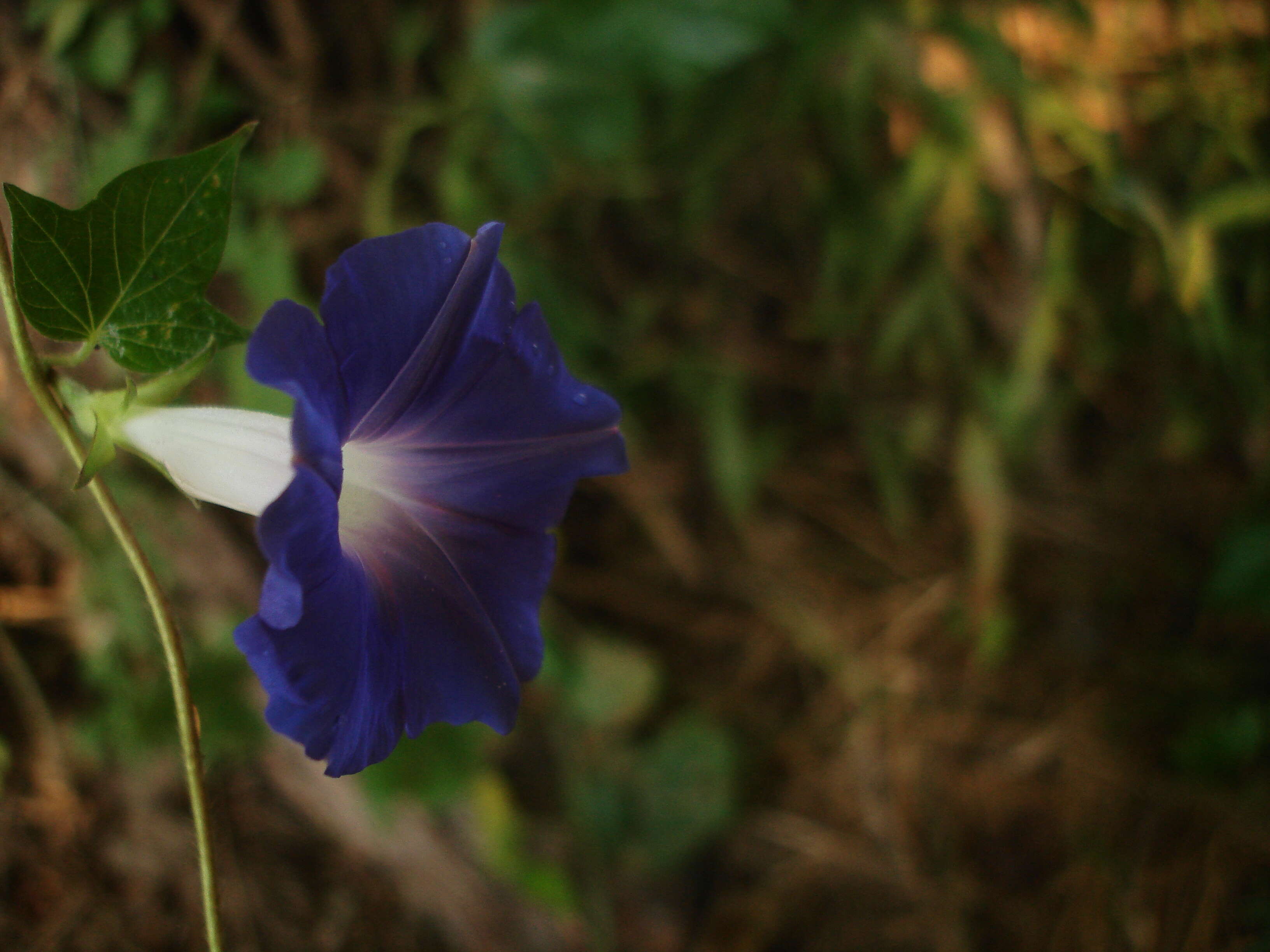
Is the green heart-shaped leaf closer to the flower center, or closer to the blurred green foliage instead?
the flower center

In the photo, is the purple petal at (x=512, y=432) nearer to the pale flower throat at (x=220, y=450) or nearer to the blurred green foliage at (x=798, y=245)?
the pale flower throat at (x=220, y=450)

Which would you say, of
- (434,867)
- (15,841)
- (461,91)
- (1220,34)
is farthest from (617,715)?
(1220,34)

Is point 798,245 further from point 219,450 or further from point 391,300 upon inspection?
point 219,450

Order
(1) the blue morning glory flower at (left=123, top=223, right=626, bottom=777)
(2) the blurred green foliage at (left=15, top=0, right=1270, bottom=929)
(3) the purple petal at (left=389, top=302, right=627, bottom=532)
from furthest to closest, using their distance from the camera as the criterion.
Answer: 1. (2) the blurred green foliage at (left=15, top=0, right=1270, bottom=929)
2. (3) the purple petal at (left=389, top=302, right=627, bottom=532)
3. (1) the blue morning glory flower at (left=123, top=223, right=626, bottom=777)

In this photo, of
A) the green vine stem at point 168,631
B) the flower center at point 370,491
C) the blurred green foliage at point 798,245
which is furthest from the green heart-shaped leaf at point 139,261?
the blurred green foliage at point 798,245

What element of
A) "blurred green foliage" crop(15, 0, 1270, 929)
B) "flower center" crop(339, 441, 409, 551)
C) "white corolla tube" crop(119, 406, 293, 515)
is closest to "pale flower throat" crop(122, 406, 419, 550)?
"white corolla tube" crop(119, 406, 293, 515)

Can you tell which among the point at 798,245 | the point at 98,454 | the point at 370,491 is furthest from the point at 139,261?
the point at 798,245

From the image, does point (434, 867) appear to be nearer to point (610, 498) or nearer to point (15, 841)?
point (15, 841)
